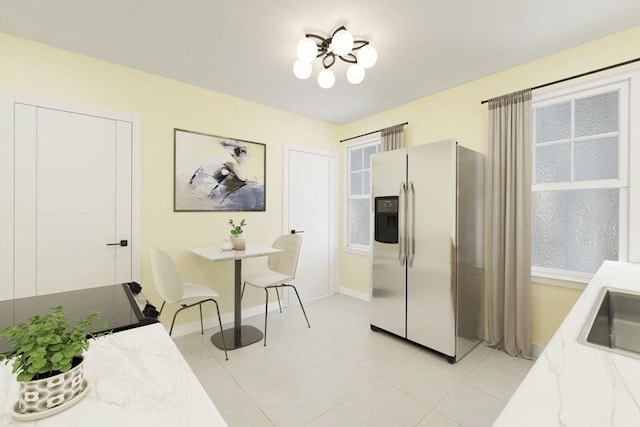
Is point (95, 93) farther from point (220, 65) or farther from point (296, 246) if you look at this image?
point (296, 246)

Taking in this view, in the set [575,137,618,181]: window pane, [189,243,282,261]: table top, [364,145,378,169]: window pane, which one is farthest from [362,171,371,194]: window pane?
[575,137,618,181]: window pane

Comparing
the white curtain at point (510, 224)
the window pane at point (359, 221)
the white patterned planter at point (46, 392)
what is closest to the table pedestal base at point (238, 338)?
the window pane at point (359, 221)

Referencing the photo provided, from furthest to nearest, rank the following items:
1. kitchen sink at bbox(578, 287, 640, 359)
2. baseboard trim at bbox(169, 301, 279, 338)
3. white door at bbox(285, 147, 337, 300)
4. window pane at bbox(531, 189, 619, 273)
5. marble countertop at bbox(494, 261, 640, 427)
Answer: white door at bbox(285, 147, 337, 300)
baseboard trim at bbox(169, 301, 279, 338)
window pane at bbox(531, 189, 619, 273)
kitchen sink at bbox(578, 287, 640, 359)
marble countertop at bbox(494, 261, 640, 427)

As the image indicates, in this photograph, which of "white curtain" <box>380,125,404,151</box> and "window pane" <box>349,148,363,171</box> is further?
"window pane" <box>349,148,363,171</box>

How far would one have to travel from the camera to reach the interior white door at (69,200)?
2.23 metres

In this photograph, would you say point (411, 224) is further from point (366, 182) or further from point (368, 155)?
point (368, 155)

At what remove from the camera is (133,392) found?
2.25 ft

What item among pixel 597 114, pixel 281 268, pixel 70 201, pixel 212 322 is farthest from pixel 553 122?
pixel 70 201

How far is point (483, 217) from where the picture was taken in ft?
9.14

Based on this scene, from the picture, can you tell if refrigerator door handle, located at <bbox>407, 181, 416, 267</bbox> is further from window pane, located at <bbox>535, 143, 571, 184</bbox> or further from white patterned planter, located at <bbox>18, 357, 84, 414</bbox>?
white patterned planter, located at <bbox>18, 357, 84, 414</bbox>

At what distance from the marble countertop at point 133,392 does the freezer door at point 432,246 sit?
2.16 metres

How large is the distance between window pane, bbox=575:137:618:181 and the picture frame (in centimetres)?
306

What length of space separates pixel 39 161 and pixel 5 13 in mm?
995

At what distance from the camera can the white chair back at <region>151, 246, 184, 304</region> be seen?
2373 millimetres
